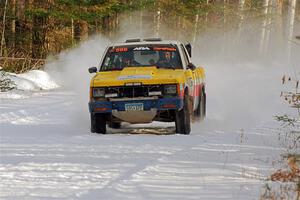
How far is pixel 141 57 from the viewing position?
11.5 m

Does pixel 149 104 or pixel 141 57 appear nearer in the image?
pixel 149 104

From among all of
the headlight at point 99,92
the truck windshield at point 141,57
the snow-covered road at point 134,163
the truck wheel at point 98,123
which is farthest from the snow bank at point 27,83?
the headlight at point 99,92

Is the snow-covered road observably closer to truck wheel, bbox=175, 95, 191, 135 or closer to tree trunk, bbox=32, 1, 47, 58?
truck wheel, bbox=175, 95, 191, 135

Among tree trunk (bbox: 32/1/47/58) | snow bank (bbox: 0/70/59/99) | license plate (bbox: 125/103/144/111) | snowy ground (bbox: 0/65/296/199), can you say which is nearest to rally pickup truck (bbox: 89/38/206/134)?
license plate (bbox: 125/103/144/111)

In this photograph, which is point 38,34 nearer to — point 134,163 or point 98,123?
point 98,123

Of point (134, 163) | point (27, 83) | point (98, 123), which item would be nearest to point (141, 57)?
point (98, 123)

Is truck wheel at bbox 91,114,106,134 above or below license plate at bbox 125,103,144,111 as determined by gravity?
→ below

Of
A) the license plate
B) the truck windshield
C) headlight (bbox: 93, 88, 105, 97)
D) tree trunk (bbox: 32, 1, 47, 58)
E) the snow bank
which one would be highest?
the truck windshield

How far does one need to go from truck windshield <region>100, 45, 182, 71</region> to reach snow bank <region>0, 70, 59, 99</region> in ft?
25.1

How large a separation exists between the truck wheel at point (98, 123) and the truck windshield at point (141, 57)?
1080mm

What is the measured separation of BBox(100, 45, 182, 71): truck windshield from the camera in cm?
1141

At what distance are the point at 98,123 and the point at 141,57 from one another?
162 cm

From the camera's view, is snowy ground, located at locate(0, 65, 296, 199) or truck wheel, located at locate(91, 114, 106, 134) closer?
snowy ground, located at locate(0, 65, 296, 199)

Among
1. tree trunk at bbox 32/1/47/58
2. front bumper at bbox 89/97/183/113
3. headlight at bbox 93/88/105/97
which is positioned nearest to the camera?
front bumper at bbox 89/97/183/113
